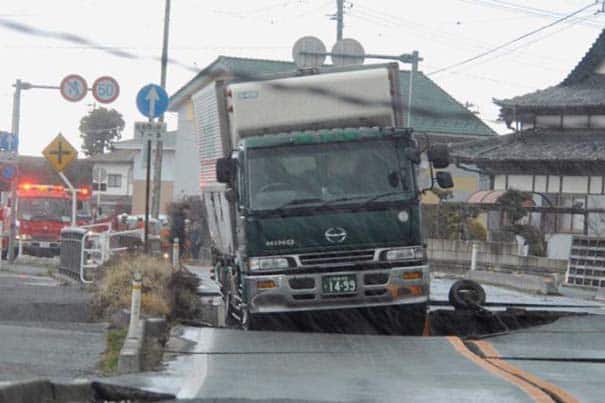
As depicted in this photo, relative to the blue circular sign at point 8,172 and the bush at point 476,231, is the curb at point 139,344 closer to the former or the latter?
the blue circular sign at point 8,172

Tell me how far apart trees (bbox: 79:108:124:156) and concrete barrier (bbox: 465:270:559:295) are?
3996cm

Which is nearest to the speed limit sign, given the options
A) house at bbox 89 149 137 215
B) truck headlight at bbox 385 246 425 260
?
truck headlight at bbox 385 246 425 260

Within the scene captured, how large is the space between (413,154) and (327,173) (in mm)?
1088

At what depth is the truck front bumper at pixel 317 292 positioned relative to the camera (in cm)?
1412

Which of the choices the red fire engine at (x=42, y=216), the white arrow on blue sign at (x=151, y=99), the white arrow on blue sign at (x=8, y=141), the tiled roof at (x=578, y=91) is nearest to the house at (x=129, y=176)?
the red fire engine at (x=42, y=216)

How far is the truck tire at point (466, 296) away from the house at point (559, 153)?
777 inches

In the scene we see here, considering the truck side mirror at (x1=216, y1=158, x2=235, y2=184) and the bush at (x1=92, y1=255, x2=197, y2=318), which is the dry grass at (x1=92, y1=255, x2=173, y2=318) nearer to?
the bush at (x1=92, y1=255, x2=197, y2=318)

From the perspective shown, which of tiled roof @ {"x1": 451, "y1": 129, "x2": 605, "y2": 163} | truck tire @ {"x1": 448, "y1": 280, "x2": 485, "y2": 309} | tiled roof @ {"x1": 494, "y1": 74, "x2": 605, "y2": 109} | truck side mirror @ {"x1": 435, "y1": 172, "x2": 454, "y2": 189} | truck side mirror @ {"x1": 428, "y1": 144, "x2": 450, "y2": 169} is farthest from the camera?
tiled roof @ {"x1": 494, "y1": 74, "x2": 605, "y2": 109}

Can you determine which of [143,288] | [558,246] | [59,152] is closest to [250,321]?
[143,288]

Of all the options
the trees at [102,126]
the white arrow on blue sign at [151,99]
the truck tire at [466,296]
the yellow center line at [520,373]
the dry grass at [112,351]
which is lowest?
the dry grass at [112,351]

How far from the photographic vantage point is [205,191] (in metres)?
20.3

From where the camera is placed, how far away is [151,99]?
19.8 m

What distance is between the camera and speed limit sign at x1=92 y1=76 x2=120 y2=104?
88.0 feet

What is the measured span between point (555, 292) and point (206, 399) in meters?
17.5
